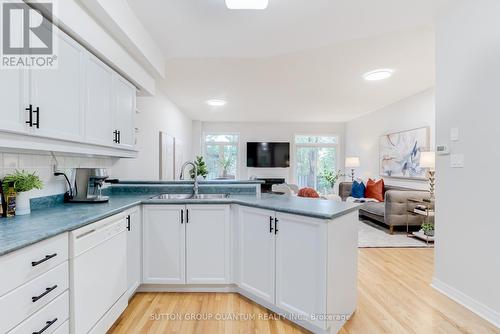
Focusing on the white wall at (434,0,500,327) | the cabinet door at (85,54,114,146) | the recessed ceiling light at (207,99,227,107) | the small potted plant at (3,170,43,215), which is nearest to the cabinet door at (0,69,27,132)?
the small potted plant at (3,170,43,215)

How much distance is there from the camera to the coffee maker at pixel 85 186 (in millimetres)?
2127

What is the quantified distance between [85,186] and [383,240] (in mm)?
3975

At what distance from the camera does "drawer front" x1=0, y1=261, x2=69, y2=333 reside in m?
1.01

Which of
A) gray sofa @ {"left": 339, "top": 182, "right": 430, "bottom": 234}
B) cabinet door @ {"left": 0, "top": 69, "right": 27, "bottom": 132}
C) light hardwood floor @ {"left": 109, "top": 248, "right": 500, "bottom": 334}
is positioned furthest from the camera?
gray sofa @ {"left": 339, "top": 182, "right": 430, "bottom": 234}

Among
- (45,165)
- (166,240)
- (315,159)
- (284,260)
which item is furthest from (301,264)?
(315,159)

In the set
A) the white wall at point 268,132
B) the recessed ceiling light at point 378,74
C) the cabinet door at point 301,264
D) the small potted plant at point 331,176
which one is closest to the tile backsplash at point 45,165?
the cabinet door at point 301,264

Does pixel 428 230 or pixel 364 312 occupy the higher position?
pixel 428 230

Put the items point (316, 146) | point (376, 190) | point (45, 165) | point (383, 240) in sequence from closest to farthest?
point (45, 165), point (383, 240), point (376, 190), point (316, 146)

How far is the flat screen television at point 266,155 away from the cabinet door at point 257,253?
540 centimetres

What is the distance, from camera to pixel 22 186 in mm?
1610

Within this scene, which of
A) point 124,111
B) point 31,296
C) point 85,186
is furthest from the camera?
point 124,111

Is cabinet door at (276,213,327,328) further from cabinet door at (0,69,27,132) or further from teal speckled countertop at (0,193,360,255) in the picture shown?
cabinet door at (0,69,27,132)

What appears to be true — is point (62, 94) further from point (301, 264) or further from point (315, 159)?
point (315, 159)

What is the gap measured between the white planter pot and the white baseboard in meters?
3.31
